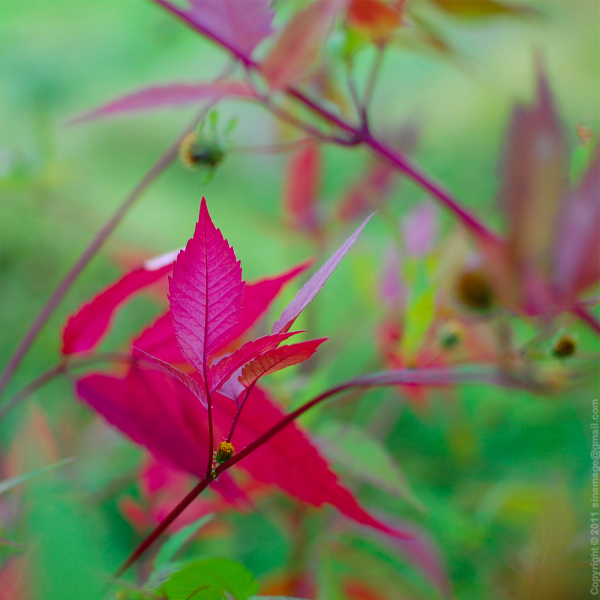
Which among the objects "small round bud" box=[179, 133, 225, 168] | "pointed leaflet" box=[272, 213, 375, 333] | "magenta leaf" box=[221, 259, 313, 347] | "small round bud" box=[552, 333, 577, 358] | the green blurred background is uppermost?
"pointed leaflet" box=[272, 213, 375, 333]

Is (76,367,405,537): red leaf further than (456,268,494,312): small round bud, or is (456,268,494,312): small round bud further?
(456,268,494,312): small round bud

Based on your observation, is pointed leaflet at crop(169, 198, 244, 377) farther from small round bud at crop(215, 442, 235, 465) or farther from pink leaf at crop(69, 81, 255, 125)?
pink leaf at crop(69, 81, 255, 125)

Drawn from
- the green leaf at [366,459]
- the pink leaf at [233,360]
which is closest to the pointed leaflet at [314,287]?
the pink leaf at [233,360]

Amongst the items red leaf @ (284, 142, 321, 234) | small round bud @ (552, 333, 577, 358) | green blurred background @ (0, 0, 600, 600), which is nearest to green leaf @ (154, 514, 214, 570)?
green blurred background @ (0, 0, 600, 600)

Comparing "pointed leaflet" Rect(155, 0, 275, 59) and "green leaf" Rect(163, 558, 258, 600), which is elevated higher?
"pointed leaflet" Rect(155, 0, 275, 59)

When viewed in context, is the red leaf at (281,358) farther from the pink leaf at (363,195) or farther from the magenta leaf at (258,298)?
the pink leaf at (363,195)

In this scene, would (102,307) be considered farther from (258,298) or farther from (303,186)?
(303,186)

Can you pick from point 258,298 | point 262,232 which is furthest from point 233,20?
point 262,232

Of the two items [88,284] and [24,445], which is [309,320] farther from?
[88,284]
